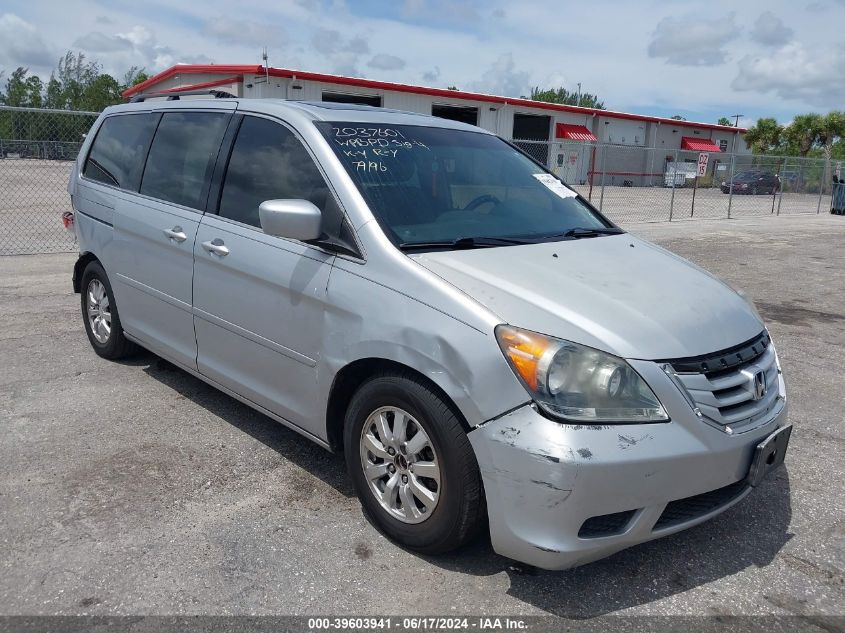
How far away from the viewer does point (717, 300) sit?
317 cm

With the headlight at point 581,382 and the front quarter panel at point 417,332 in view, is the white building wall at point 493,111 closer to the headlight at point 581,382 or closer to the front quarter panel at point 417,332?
the front quarter panel at point 417,332

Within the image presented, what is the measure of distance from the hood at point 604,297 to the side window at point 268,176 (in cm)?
70

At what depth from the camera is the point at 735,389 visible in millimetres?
2799

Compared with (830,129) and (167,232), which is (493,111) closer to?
(830,129)

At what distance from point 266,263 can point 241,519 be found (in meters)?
1.20

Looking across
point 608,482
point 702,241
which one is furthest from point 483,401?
point 702,241

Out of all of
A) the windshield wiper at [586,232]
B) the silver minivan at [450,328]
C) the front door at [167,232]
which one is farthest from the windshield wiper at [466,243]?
the front door at [167,232]

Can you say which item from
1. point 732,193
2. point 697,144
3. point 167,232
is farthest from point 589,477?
point 697,144

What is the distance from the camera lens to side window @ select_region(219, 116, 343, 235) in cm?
341

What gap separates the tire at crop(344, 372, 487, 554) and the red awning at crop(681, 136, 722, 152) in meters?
50.2

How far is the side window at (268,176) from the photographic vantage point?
3.41m

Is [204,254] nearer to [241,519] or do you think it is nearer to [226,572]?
[241,519]

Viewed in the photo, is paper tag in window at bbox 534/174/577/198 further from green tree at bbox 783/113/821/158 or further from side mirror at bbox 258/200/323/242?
green tree at bbox 783/113/821/158

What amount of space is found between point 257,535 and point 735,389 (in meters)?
2.06
